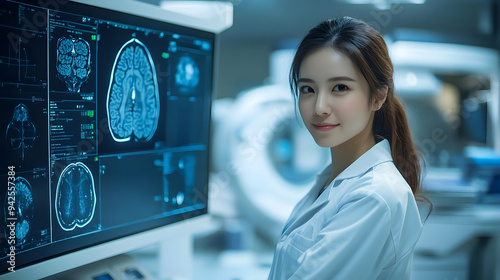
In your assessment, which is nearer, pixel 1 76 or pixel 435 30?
pixel 1 76

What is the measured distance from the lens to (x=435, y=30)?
2564 millimetres

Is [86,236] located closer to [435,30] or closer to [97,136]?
[97,136]

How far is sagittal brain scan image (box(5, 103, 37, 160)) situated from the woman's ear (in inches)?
27.7

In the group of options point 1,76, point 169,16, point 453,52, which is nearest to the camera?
point 1,76

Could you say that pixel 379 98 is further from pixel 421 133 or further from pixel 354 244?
pixel 421 133

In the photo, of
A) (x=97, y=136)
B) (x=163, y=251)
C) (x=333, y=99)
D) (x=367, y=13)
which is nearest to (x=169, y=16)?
(x=97, y=136)

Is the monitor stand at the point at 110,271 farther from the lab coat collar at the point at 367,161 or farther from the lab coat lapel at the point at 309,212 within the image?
the lab coat collar at the point at 367,161

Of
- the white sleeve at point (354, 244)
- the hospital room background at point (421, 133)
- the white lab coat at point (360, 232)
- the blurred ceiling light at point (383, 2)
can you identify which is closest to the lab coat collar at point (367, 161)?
the white lab coat at point (360, 232)

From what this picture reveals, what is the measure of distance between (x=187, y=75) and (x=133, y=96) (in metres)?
0.21

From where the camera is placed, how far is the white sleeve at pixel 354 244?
75cm

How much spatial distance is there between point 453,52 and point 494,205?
89 cm

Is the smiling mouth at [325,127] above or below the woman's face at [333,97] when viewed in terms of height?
below

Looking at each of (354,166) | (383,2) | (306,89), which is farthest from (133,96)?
(383,2)

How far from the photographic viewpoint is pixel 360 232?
0.75 meters
